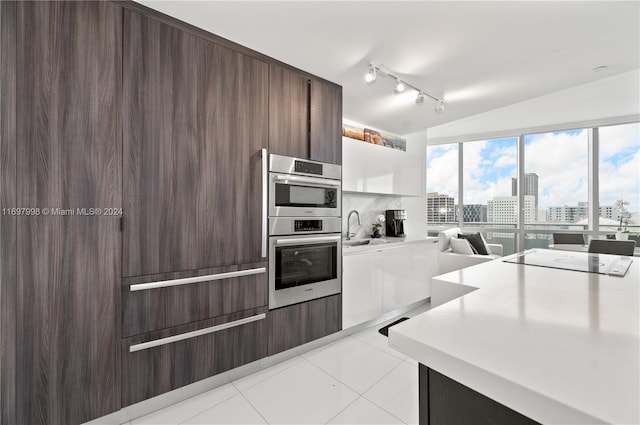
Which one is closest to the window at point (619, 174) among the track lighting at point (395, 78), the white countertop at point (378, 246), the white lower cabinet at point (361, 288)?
the white countertop at point (378, 246)

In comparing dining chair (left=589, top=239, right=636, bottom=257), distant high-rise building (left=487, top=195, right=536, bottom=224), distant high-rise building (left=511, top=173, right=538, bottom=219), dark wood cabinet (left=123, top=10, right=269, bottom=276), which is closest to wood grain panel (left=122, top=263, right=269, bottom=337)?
dark wood cabinet (left=123, top=10, right=269, bottom=276)

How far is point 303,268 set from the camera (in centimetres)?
222

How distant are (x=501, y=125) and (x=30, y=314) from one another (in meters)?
6.03

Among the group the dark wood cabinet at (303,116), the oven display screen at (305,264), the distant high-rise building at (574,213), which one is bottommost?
the oven display screen at (305,264)

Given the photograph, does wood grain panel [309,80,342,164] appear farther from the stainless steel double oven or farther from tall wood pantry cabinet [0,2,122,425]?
tall wood pantry cabinet [0,2,122,425]

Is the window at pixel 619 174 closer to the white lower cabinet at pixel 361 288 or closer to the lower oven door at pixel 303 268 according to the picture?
the white lower cabinet at pixel 361 288

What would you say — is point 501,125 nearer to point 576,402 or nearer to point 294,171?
point 294,171

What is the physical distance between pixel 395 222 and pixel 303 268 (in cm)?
183

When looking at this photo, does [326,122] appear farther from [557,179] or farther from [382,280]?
[557,179]

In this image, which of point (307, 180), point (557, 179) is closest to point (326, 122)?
point (307, 180)

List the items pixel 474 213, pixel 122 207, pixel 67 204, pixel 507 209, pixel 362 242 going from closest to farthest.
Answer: pixel 67 204
pixel 122 207
pixel 362 242
pixel 507 209
pixel 474 213

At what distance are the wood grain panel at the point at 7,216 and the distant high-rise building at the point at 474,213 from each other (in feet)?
19.4

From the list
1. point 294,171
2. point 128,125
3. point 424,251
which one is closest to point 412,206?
point 424,251

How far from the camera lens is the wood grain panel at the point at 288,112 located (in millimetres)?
2088
